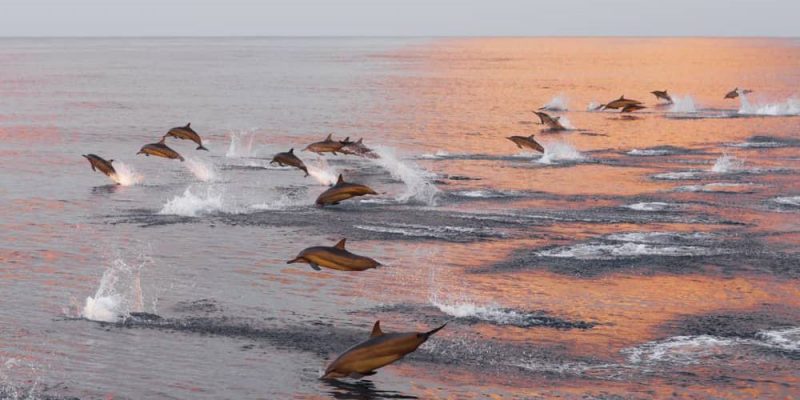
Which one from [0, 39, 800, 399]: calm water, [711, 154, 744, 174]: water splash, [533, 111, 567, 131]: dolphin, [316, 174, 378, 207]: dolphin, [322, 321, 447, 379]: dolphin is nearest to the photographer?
[322, 321, 447, 379]: dolphin

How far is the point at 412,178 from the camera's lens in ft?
110

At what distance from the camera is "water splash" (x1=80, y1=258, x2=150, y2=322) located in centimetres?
1800

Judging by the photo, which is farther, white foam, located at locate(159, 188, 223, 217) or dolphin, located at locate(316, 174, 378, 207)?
white foam, located at locate(159, 188, 223, 217)

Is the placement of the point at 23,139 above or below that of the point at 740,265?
above

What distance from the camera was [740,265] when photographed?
72.6 feet

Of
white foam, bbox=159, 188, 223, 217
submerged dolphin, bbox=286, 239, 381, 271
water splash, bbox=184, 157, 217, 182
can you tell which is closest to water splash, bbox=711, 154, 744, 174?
water splash, bbox=184, 157, 217, 182

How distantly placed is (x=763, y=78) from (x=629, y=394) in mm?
119694

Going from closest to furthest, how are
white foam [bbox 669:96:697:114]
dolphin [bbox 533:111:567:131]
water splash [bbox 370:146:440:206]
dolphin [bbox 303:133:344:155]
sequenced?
dolphin [bbox 303:133:344:155]
water splash [bbox 370:146:440:206]
dolphin [bbox 533:111:567:131]
white foam [bbox 669:96:697:114]

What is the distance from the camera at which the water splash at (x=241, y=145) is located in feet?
141

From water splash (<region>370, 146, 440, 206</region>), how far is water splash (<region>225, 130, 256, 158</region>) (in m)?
5.17

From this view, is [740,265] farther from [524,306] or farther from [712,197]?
[712,197]

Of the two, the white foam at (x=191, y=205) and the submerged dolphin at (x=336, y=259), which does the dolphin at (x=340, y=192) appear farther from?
the submerged dolphin at (x=336, y=259)

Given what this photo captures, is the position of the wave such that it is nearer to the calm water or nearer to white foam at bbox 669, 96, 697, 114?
white foam at bbox 669, 96, 697, 114

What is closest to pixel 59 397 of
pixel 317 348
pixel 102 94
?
pixel 317 348
